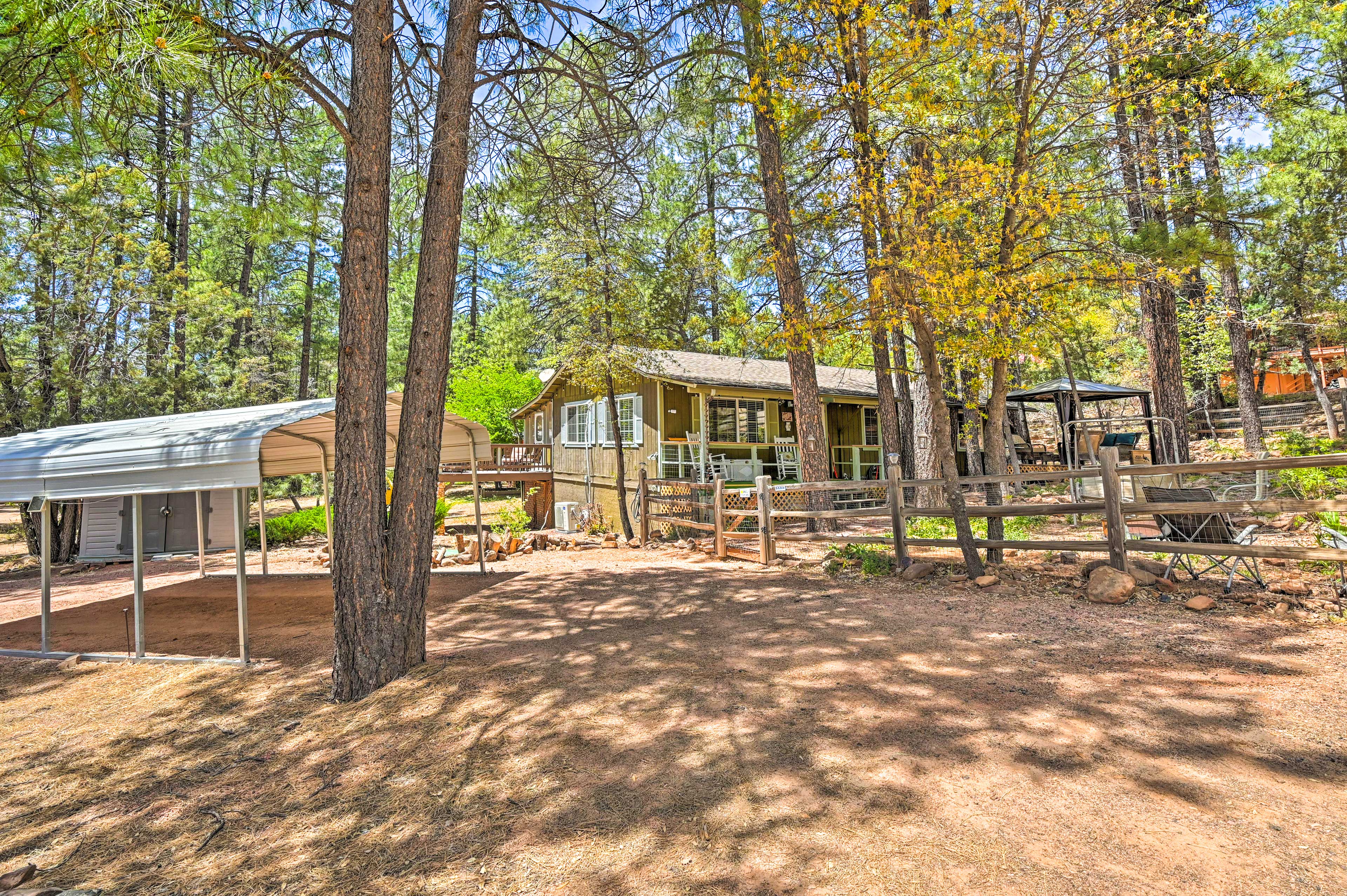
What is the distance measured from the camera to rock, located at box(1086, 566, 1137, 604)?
19.3ft

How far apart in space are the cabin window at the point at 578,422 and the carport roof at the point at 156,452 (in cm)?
921

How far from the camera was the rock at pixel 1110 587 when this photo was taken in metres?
5.89

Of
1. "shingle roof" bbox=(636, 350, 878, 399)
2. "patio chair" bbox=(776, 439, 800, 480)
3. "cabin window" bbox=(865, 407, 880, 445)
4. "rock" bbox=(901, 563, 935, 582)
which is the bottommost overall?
"rock" bbox=(901, 563, 935, 582)

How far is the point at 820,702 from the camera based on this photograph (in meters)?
4.05

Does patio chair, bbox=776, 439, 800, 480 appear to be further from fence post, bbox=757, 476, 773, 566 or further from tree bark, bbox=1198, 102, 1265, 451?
tree bark, bbox=1198, 102, 1265, 451

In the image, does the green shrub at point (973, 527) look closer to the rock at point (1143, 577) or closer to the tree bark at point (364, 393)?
the rock at point (1143, 577)

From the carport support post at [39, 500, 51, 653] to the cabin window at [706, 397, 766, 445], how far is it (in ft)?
37.4

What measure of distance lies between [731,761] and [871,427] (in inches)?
664

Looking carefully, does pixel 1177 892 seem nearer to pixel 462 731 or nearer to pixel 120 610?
pixel 462 731

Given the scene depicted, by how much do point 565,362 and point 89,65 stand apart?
31.0ft

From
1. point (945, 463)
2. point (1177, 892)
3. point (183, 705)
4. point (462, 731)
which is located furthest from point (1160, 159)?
point (183, 705)

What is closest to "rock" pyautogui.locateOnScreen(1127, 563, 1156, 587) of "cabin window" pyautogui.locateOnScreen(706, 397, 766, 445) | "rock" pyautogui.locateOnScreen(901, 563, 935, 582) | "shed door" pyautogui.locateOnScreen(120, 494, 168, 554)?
"rock" pyautogui.locateOnScreen(901, 563, 935, 582)

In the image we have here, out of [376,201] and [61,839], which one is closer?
[61,839]

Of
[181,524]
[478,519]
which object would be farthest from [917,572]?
[181,524]
